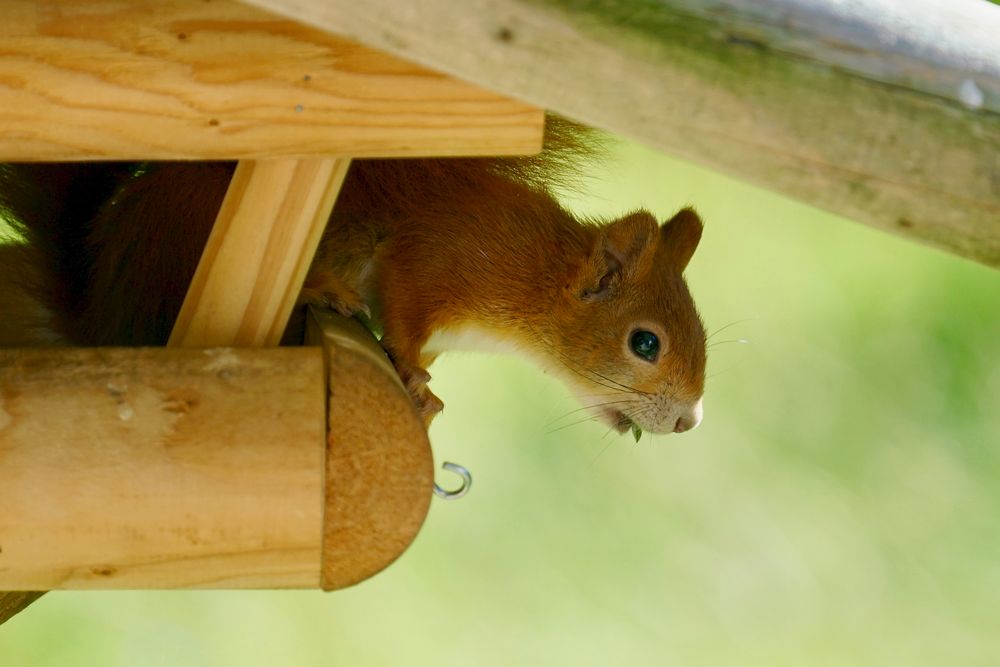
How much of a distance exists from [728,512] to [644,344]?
101 inches

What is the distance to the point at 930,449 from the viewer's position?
4.59 m

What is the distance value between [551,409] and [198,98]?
317 cm

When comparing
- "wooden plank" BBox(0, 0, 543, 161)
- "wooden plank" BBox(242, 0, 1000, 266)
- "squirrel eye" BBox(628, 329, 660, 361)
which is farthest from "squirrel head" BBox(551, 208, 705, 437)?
"wooden plank" BBox(242, 0, 1000, 266)

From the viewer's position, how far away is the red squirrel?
167cm

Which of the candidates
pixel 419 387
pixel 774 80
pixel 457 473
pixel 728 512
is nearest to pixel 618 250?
pixel 419 387

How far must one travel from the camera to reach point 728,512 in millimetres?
4410

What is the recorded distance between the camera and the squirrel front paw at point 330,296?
1602mm

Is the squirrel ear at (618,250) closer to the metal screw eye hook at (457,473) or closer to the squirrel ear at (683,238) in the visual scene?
the squirrel ear at (683,238)

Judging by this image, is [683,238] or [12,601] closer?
[12,601]

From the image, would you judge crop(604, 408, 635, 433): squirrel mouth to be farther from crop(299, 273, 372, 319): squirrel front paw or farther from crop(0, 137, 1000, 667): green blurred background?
crop(0, 137, 1000, 667): green blurred background

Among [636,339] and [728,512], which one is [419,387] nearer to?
[636,339]

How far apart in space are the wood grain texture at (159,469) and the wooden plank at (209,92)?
0.22m

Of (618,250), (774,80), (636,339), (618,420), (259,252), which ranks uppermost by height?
(774,80)

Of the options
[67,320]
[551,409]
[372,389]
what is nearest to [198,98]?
[372,389]
